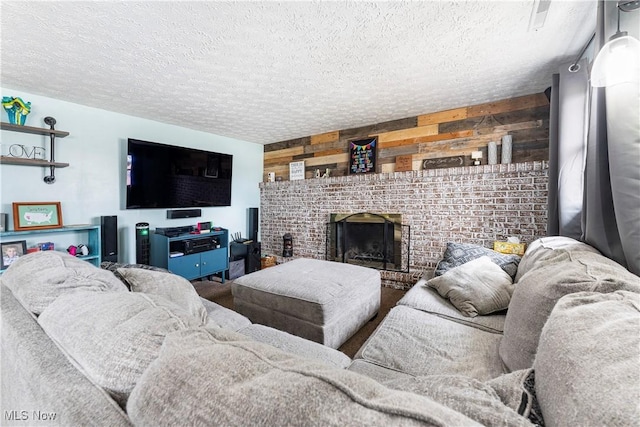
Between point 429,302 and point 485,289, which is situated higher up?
point 485,289

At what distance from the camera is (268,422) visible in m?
0.34

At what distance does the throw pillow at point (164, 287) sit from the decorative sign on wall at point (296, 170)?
335cm

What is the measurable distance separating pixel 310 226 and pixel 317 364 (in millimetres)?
3825

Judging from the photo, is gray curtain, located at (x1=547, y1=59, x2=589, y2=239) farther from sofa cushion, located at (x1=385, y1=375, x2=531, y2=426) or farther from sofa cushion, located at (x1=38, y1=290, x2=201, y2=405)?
sofa cushion, located at (x1=38, y1=290, x2=201, y2=405)

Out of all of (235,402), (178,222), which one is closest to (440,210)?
(235,402)

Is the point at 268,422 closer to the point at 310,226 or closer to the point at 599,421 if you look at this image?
the point at 599,421

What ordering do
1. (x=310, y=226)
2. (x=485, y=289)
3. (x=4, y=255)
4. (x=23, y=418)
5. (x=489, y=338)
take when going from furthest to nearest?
(x=310, y=226), (x=4, y=255), (x=485, y=289), (x=489, y=338), (x=23, y=418)

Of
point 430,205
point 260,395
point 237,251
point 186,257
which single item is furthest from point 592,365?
point 237,251

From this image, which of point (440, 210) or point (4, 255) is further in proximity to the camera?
point (440, 210)

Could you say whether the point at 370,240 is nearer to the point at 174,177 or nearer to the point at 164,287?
the point at 174,177

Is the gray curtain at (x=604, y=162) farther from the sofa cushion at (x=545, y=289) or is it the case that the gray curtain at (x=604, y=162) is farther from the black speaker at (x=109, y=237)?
the black speaker at (x=109, y=237)

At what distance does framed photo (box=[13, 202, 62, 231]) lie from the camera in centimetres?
254

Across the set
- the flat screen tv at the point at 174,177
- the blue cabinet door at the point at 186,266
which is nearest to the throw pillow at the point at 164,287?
the blue cabinet door at the point at 186,266

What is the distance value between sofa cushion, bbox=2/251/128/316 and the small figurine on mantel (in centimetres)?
245
